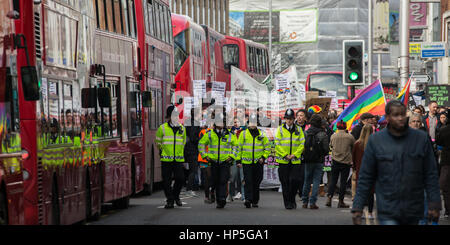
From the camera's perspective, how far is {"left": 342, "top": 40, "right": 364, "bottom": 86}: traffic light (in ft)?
71.5

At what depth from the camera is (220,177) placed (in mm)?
18109

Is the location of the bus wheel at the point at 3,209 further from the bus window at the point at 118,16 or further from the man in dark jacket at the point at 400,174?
the bus window at the point at 118,16

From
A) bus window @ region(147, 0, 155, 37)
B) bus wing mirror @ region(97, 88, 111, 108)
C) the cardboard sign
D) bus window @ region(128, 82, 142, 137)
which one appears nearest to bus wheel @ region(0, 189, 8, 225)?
bus wing mirror @ region(97, 88, 111, 108)

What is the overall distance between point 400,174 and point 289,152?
9.59 meters

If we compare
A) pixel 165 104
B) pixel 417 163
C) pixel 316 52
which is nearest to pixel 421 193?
pixel 417 163

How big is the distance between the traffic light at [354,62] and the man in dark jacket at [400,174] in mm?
13736

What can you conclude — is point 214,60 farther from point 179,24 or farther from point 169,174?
point 169,174

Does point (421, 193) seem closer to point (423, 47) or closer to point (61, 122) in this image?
point (61, 122)

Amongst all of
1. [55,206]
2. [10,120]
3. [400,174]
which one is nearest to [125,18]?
[55,206]

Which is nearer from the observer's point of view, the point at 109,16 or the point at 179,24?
the point at 109,16

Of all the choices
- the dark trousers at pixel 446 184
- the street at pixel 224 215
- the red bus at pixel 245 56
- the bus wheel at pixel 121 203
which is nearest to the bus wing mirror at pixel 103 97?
the street at pixel 224 215

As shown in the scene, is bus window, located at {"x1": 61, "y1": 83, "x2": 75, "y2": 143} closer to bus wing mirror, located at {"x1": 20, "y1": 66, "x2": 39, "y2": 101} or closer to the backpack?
bus wing mirror, located at {"x1": 20, "y1": 66, "x2": 39, "y2": 101}

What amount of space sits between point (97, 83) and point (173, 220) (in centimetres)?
240

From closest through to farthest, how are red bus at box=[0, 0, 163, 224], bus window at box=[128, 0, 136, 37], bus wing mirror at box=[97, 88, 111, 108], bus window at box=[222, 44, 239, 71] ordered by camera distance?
red bus at box=[0, 0, 163, 224] < bus wing mirror at box=[97, 88, 111, 108] < bus window at box=[128, 0, 136, 37] < bus window at box=[222, 44, 239, 71]
